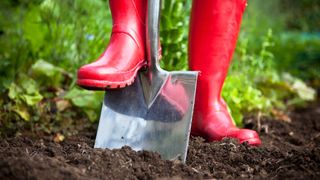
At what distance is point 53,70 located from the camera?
296 cm

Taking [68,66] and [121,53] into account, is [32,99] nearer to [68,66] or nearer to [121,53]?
[68,66]

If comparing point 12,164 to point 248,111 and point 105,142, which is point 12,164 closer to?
point 105,142

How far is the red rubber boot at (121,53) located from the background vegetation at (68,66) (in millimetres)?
611

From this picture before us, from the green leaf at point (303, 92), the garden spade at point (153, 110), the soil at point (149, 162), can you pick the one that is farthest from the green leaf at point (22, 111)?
the green leaf at point (303, 92)

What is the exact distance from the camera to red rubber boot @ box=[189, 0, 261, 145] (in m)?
2.12

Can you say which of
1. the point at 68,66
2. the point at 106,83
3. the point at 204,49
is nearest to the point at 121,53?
the point at 106,83

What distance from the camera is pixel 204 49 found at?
216 cm

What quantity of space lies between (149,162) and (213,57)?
0.56 m

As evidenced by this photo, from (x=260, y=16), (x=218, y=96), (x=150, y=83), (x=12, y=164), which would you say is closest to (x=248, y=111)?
(x=218, y=96)

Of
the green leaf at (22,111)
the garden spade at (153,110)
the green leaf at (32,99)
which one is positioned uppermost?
the garden spade at (153,110)

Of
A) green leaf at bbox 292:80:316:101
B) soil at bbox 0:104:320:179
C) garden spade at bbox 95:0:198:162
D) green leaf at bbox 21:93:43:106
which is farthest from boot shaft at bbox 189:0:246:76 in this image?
green leaf at bbox 292:80:316:101

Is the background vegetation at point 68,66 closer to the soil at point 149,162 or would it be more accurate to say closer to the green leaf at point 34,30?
the green leaf at point 34,30

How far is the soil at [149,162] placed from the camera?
1519mm

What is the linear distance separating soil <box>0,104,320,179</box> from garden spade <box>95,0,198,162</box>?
9 cm
